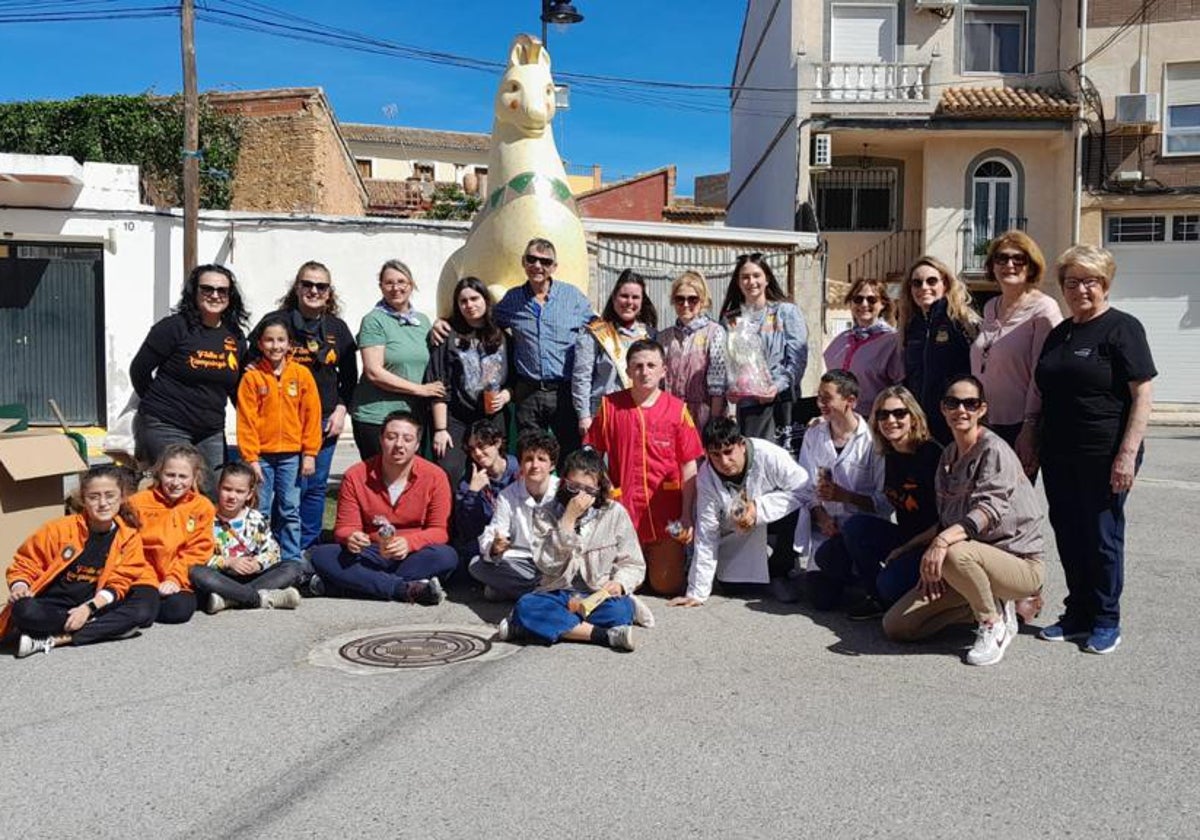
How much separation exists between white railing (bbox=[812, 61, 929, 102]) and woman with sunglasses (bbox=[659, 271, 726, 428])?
51.6 feet

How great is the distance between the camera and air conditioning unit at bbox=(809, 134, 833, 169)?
20.6 m

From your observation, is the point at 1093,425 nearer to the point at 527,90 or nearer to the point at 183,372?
the point at 183,372

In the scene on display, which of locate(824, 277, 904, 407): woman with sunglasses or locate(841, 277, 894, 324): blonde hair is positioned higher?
locate(841, 277, 894, 324): blonde hair

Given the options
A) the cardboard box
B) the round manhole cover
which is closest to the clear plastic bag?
the round manhole cover

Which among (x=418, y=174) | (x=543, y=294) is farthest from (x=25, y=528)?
(x=418, y=174)

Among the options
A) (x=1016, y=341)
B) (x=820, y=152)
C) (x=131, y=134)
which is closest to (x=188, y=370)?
(x=1016, y=341)

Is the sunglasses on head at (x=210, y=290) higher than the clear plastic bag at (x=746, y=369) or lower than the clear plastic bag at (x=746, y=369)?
higher

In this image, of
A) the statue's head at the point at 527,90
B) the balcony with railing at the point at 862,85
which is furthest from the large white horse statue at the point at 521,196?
the balcony with railing at the point at 862,85

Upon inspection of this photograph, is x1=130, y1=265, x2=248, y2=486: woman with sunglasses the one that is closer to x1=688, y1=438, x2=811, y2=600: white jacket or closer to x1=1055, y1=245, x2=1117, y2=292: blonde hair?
x1=688, y1=438, x2=811, y2=600: white jacket

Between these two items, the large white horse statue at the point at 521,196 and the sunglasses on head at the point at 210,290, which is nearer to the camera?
the sunglasses on head at the point at 210,290

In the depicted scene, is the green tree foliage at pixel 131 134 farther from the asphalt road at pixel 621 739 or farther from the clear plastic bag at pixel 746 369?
the asphalt road at pixel 621 739

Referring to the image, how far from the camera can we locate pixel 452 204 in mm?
27312

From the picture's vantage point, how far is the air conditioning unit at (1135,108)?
19.8m

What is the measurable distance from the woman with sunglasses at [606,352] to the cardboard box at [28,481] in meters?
2.66
